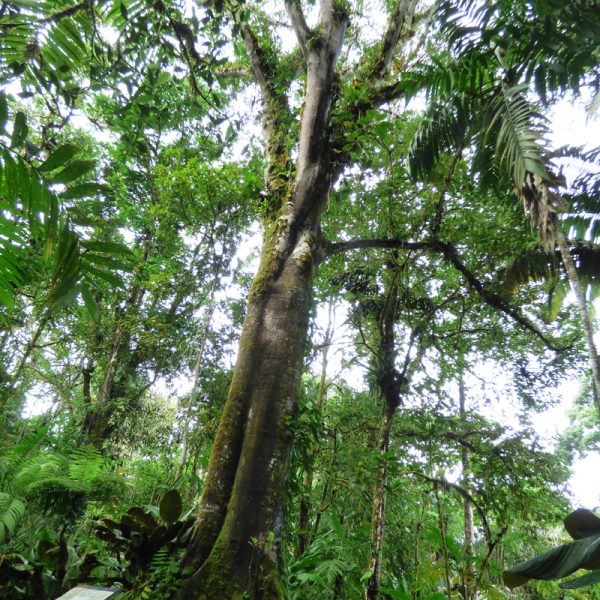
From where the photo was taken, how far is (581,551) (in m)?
1.95

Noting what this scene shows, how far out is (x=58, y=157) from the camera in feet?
4.63

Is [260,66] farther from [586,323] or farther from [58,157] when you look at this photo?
[586,323]

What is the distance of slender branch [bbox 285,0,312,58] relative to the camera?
466 cm

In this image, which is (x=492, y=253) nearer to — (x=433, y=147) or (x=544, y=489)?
(x=433, y=147)

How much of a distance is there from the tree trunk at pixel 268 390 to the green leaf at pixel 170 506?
175mm

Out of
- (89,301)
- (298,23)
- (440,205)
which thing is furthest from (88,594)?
(298,23)

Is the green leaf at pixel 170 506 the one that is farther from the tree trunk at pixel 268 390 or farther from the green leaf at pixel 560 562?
the green leaf at pixel 560 562

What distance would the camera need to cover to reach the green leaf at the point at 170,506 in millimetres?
2408

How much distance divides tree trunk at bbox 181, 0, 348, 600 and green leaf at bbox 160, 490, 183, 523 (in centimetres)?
18

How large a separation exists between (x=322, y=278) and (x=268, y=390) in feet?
11.2

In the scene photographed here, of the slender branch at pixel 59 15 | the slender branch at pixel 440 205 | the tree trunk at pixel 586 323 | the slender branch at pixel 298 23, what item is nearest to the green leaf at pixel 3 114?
the slender branch at pixel 59 15

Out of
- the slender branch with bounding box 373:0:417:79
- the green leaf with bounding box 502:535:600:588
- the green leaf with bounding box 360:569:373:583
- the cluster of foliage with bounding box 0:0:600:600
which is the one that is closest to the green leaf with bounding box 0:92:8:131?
the cluster of foliage with bounding box 0:0:600:600

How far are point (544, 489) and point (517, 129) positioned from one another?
3.96m

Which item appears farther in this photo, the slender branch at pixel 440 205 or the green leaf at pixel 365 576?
the slender branch at pixel 440 205
